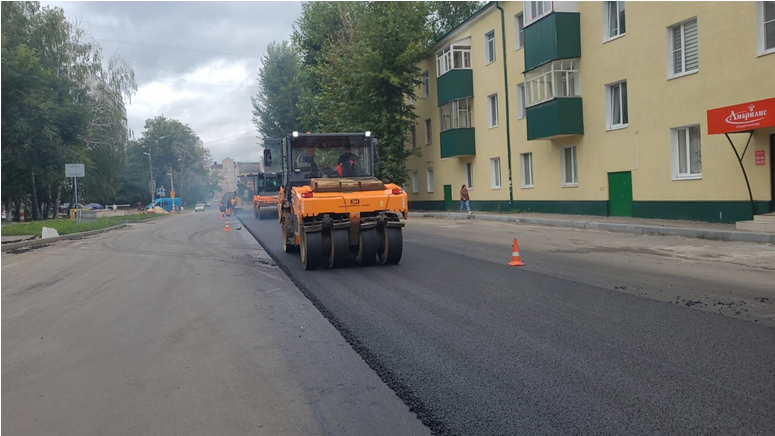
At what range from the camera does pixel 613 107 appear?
22.0 m

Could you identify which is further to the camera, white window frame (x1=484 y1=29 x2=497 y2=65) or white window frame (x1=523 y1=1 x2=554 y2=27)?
white window frame (x1=484 y1=29 x2=497 y2=65)

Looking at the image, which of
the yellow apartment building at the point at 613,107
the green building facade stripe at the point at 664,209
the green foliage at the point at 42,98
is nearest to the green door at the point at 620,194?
the yellow apartment building at the point at 613,107

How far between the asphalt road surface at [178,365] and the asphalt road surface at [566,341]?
0.33 m

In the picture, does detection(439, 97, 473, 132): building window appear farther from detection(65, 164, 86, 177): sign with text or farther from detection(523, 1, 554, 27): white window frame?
detection(65, 164, 86, 177): sign with text

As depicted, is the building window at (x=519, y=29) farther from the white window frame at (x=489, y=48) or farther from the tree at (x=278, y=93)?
the tree at (x=278, y=93)

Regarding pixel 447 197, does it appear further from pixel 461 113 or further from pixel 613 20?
pixel 613 20

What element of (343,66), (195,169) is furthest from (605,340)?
(195,169)

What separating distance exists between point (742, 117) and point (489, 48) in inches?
693

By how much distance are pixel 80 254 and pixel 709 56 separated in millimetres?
18087

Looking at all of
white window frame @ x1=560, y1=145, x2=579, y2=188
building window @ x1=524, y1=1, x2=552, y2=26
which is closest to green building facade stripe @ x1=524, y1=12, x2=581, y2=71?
building window @ x1=524, y1=1, x2=552, y2=26

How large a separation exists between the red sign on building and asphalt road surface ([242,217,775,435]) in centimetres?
467

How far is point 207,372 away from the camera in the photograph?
16.8 feet

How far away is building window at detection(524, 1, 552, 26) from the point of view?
23984 mm

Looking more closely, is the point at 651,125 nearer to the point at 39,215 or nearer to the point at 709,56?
the point at 709,56
